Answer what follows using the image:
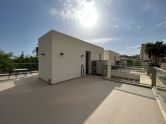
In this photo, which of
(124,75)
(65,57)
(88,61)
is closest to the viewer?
(65,57)

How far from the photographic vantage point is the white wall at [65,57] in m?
5.46

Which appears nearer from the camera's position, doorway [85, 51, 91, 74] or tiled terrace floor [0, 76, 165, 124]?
tiled terrace floor [0, 76, 165, 124]

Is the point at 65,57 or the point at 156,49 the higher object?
the point at 156,49

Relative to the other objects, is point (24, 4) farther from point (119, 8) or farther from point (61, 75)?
point (119, 8)

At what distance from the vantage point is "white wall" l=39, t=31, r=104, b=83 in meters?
5.46

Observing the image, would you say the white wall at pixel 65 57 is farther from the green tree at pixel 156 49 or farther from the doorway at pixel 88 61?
the green tree at pixel 156 49

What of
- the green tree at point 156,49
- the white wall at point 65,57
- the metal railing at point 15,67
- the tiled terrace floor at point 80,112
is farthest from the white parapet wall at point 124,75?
the green tree at point 156,49

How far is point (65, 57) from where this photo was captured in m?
6.14

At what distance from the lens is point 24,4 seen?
19.1 ft

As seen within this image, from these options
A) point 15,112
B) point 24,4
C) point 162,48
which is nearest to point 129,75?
point 15,112

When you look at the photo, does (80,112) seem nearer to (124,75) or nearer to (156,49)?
(124,75)

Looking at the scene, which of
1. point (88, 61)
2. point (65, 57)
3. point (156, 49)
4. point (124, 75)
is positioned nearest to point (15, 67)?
point (65, 57)

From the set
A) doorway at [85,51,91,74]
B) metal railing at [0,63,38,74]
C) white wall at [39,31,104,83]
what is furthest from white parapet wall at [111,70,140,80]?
metal railing at [0,63,38,74]

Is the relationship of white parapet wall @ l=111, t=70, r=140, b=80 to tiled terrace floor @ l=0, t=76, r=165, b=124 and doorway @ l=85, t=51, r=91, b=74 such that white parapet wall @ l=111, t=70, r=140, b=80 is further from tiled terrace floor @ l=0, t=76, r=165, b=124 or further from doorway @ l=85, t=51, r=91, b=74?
tiled terrace floor @ l=0, t=76, r=165, b=124
